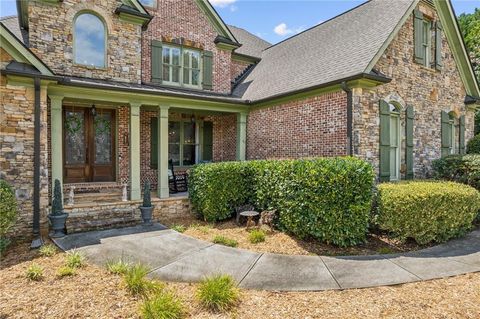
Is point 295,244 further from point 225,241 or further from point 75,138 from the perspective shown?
point 75,138

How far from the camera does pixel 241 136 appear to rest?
10.7 m

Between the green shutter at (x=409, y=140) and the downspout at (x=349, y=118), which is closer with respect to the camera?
the downspout at (x=349, y=118)

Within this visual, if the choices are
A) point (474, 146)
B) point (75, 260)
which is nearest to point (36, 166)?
point (75, 260)

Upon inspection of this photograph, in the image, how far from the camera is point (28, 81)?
21.1 feet

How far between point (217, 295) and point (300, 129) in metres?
6.18

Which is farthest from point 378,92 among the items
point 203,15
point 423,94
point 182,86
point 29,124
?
point 29,124

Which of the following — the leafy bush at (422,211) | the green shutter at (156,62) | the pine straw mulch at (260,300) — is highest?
the green shutter at (156,62)

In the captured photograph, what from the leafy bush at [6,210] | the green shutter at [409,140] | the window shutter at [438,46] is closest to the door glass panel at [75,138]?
the leafy bush at [6,210]

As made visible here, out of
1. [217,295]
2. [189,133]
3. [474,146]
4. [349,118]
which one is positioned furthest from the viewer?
[189,133]

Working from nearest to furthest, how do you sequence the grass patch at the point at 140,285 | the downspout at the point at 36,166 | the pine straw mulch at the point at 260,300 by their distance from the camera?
the pine straw mulch at the point at 260,300 → the grass patch at the point at 140,285 → the downspout at the point at 36,166

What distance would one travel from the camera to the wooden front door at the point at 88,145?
898cm

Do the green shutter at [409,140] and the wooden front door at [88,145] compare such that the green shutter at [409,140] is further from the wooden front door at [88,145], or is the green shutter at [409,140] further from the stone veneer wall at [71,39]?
the wooden front door at [88,145]

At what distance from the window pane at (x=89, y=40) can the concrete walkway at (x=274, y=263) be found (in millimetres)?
5474

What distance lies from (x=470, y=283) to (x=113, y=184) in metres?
9.33
